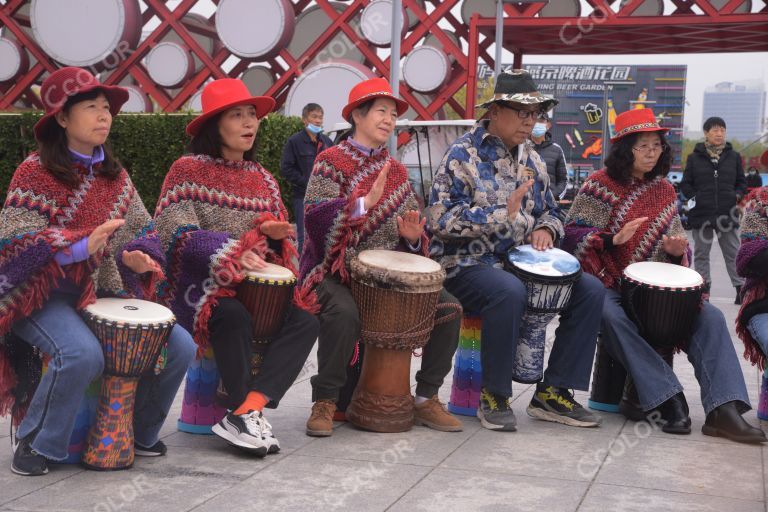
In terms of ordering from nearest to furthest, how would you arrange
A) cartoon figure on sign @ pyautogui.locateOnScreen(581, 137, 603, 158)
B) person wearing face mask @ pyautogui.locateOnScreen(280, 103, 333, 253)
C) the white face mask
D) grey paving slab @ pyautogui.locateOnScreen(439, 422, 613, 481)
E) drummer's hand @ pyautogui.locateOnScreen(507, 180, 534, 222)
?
1. grey paving slab @ pyautogui.locateOnScreen(439, 422, 613, 481)
2. drummer's hand @ pyautogui.locateOnScreen(507, 180, 534, 222)
3. the white face mask
4. person wearing face mask @ pyautogui.locateOnScreen(280, 103, 333, 253)
5. cartoon figure on sign @ pyautogui.locateOnScreen(581, 137, 603, 158)

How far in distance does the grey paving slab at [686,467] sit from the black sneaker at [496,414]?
532 millimetres

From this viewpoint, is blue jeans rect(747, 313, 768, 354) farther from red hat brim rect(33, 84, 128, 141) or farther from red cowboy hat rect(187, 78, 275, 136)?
red hat brim rect(33, 84, 128, 141)

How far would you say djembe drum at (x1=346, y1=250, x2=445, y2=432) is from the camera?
4.94 meters

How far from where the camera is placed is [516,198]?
5098mm

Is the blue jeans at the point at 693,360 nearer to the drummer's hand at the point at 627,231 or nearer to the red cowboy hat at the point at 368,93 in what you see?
the drummer's hand at the point at 627,231

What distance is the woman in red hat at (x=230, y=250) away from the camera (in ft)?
14.9

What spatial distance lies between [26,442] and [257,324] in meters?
1.10

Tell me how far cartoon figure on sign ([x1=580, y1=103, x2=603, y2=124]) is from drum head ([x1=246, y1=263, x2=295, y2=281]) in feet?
119

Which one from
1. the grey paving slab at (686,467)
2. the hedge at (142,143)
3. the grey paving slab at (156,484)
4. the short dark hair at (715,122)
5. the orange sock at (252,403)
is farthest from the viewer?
the hedge at (142,143)

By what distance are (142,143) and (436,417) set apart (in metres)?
9.03

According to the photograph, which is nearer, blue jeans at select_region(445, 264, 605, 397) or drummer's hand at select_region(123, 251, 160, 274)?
drummer's hand at select_region(123, 251, 160, 274)

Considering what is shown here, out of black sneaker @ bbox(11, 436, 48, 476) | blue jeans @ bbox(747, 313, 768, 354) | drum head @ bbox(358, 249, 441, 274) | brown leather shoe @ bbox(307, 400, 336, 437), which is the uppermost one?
drum head @ bbox(358, 249, 441, 274)

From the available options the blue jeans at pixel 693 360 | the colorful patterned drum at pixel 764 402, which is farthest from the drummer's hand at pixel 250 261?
the colorful patterned drum at pixel 764 402

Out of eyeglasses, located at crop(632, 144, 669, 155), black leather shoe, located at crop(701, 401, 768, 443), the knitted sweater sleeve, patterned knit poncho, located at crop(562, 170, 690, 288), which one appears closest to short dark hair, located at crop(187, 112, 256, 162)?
the knitted sweater sleeve
